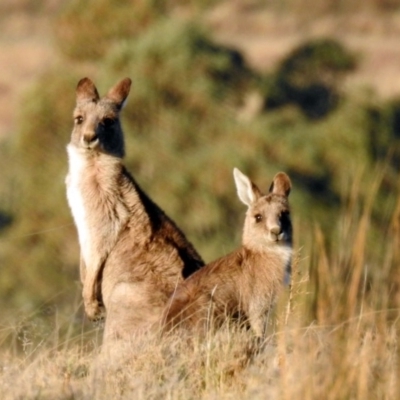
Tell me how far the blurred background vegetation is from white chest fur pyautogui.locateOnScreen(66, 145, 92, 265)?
→ 40.2 feet

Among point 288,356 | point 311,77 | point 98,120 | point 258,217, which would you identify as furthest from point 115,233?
point 311,77

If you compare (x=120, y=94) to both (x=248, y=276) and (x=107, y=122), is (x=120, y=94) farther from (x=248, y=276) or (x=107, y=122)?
(x=248, y=276)

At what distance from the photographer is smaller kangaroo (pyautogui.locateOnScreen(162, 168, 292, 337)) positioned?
6.20 metres

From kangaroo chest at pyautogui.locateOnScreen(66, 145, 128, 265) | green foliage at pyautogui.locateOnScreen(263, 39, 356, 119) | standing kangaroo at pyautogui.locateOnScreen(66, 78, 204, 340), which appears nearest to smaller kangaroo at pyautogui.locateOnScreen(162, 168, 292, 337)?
standing kangaroo at pyautogui.locateOnScreen(66, 78, 204, 340)

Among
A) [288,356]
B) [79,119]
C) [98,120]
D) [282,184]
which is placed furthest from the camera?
[79,119]

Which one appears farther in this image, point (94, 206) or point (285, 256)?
point (94, 206)

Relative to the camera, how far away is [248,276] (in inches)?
260

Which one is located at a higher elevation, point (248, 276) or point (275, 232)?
point (275, 232)

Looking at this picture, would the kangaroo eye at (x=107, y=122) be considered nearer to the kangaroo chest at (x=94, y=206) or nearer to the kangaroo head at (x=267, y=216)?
the kangaroo chest at (x=94, y=206)

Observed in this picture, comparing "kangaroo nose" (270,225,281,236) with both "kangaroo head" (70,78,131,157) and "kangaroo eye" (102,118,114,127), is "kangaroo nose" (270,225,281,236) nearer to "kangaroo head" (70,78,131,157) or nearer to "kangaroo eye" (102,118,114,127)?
"kangaroo head" (70,78,131,157)

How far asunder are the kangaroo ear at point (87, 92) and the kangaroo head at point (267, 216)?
1.27 meters

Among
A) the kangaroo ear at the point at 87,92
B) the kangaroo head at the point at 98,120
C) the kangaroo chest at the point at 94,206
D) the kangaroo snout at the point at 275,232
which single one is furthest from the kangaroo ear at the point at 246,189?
the kangaroo ear at the point at 87,92

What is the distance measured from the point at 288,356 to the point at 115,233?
2528 mm

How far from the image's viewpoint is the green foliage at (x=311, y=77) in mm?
24906
